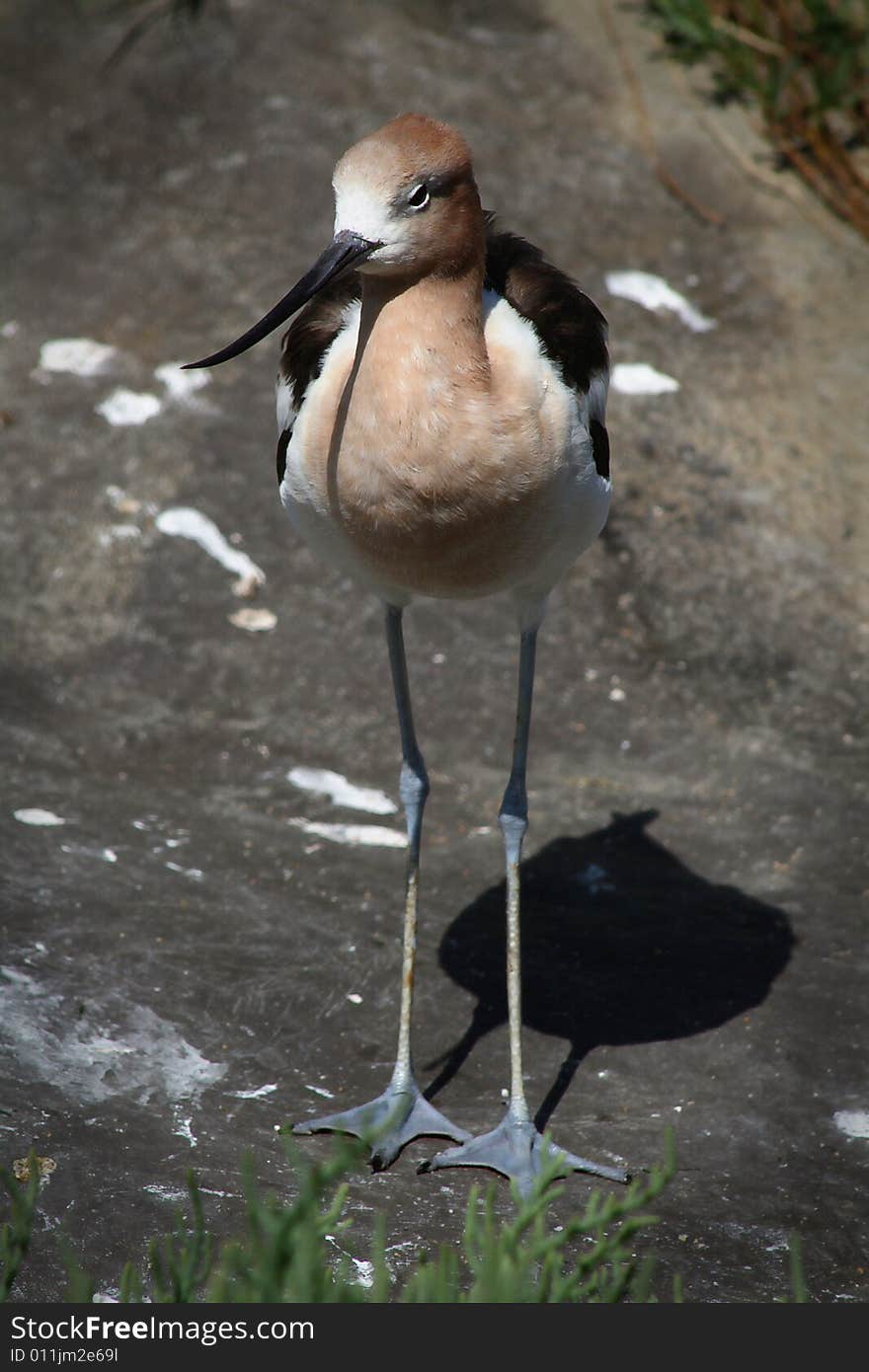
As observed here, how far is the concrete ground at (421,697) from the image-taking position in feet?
13.3

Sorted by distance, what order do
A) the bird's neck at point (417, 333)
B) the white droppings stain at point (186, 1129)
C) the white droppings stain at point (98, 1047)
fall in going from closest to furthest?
1. the bird's neck at point (417, 333)
2. the white droppings stain at point (186, 1129)
3. the white droppings stain at point (98, 1047)

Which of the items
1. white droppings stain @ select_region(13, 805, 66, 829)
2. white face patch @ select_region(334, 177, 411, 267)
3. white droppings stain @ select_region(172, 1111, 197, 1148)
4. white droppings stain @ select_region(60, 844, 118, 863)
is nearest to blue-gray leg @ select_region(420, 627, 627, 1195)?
white droppings stain @ select_region(172, 1111, 197, 1148)

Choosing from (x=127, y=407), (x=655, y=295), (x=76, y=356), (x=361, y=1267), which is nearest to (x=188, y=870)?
(x=361, y=1267)

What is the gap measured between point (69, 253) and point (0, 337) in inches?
27.1

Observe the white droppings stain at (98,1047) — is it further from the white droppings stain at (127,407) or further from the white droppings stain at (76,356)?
the white droppings stain at (76,356)

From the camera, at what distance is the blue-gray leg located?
3877 mm

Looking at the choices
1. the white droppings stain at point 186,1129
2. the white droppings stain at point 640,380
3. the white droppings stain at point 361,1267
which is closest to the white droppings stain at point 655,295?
the white droppings stain at point 640,380

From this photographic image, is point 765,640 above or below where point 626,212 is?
below

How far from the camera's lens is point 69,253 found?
7773mm

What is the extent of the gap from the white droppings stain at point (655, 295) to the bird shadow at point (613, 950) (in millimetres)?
3219
